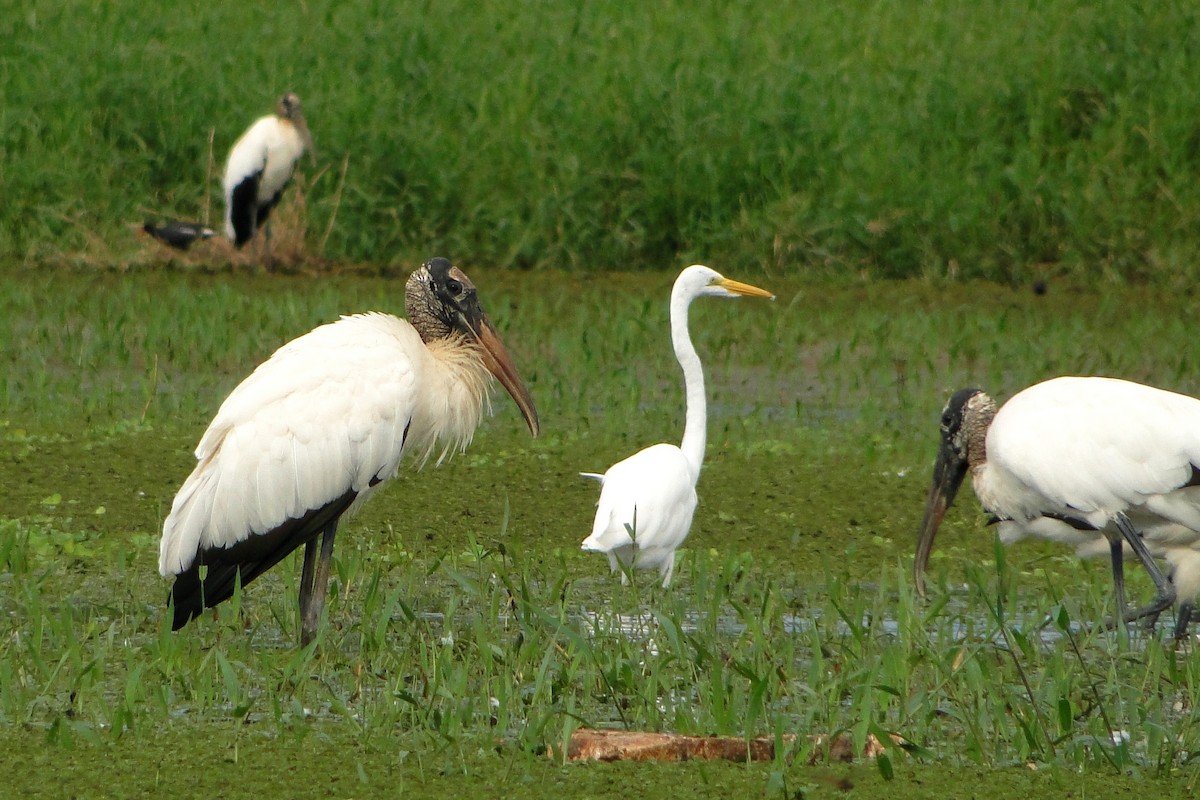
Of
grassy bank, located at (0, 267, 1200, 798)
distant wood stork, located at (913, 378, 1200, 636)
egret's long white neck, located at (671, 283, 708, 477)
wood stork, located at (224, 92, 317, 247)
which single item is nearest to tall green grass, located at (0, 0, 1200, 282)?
wood stork, located at (224, 92, 317, 247)

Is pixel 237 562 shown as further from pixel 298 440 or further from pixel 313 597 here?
pixel 298 440

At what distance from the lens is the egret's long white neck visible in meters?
6.40

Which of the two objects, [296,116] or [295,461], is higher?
[295,461]

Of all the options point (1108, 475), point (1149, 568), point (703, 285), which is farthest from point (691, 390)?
point (1149, 568)

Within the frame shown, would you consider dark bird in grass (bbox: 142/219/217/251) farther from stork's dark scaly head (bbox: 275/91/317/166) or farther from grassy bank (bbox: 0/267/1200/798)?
grassy bank (bbox: 0/267/1200/798)

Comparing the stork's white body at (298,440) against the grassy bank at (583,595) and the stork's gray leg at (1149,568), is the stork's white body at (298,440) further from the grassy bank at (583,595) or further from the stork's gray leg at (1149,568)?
the stork's gray leg at (1149,568)

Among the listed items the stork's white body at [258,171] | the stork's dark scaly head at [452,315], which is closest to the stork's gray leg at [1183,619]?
the stork's dark scaly head at [452,315]

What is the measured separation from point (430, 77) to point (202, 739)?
34.8 feet

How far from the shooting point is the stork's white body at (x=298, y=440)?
4.96 meters

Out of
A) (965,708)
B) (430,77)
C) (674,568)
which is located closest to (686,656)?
(965,708)

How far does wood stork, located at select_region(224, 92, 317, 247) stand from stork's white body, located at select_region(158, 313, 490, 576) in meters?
7.54

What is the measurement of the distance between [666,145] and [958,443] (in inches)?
268

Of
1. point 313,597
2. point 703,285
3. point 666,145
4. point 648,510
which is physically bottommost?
point 313,597

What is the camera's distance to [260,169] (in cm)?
1259
